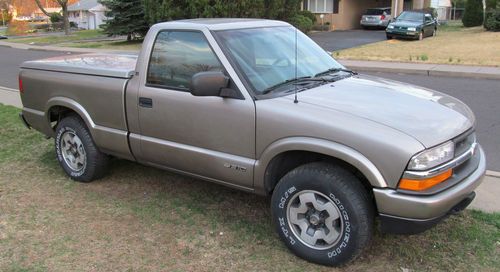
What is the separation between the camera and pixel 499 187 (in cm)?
495

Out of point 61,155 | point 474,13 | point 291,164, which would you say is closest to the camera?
point 291,164

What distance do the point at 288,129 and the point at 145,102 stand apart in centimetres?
152

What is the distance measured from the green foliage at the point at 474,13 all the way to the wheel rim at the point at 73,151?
3184 cm

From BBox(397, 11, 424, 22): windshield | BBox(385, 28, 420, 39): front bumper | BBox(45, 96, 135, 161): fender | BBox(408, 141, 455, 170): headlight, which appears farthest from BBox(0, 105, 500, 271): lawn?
BBox(397, 11, 424, 22): windshield

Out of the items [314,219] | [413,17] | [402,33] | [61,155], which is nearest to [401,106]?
[314,219]

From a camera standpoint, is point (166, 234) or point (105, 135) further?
point (105, 135)

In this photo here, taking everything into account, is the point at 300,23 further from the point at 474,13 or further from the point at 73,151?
the point at 73,151

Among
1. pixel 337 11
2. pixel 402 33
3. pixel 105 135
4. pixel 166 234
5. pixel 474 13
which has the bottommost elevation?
pixel 166 234

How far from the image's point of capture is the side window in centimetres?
413

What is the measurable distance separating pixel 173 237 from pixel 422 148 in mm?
2089

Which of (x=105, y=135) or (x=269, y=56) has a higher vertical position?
(x=269, y=56)

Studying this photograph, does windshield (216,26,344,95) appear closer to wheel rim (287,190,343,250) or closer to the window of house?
wheel rim (287,190,343,250)

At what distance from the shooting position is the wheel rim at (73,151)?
5.22 meters

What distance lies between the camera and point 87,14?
65.9 metres
